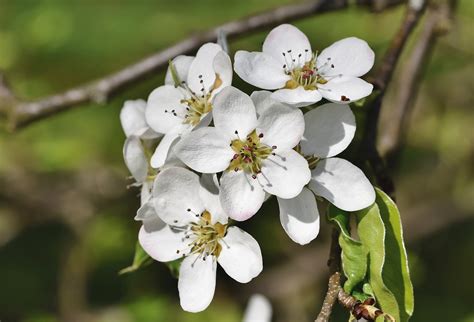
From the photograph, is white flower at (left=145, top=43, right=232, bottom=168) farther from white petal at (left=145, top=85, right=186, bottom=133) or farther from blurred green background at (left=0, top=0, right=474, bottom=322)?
blurred green background at (left=0, top=0, right=474, bottom=322)

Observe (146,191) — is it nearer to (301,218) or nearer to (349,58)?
(301,218)

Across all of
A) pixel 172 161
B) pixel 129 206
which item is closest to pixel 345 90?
pixel 172 161

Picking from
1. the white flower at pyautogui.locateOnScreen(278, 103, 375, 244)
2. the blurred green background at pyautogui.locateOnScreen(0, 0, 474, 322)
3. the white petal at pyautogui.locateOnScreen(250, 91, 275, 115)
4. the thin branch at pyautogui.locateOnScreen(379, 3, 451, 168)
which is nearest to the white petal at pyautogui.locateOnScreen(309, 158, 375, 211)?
the white flower at pyautogui.locateOnScreen(278, 103, 375, 244)

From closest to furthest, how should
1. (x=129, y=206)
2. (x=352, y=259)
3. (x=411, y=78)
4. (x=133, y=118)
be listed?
(x=352, y=259)
(x=133, y=118)
(x=411, y=78)
(x=129, y=206)

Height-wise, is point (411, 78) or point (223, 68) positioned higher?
point (223, 68)

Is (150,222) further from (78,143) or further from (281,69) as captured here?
(78,143)

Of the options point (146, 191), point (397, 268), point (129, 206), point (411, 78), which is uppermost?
point (146, 191)

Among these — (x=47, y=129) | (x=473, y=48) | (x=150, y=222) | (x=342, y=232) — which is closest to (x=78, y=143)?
(x=47, y=129)
